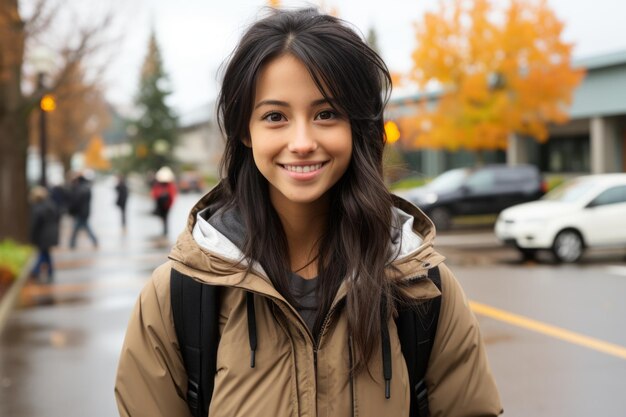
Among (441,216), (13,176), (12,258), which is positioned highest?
(13,176)

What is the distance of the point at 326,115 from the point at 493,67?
84.5 feet

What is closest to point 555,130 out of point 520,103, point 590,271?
point 520,103

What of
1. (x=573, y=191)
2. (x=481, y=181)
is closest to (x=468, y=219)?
(x=481, y=181)

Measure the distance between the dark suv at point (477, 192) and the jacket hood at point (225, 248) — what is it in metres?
19.9

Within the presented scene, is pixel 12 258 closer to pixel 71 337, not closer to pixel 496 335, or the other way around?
pixel 71 337

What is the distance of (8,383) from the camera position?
7.05 meters

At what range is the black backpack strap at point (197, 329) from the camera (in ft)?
6.32

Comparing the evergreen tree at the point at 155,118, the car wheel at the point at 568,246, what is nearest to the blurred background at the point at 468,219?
the car wheel at the point at 568,246

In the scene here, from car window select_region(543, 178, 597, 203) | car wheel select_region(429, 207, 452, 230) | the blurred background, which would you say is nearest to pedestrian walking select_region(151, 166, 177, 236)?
the blurred background

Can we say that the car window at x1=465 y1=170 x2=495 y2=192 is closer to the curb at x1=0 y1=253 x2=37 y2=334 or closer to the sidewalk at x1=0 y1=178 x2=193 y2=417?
the sidewalk at x1=0 y1=178 x2=193 y2=417

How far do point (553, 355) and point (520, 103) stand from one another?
20592 millimetres

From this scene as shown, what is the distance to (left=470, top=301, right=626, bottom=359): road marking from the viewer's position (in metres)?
7.98

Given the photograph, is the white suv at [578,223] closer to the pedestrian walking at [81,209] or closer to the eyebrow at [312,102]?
the pedestrian walking at [81,209]

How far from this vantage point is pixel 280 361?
1.90 meters
